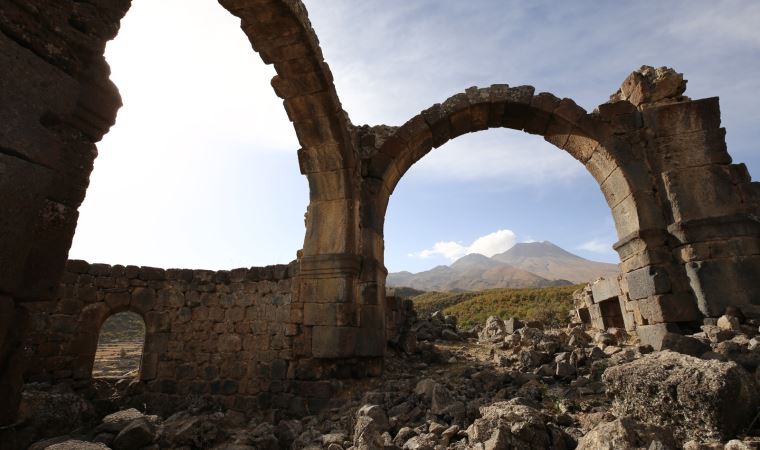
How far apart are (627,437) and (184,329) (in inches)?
264

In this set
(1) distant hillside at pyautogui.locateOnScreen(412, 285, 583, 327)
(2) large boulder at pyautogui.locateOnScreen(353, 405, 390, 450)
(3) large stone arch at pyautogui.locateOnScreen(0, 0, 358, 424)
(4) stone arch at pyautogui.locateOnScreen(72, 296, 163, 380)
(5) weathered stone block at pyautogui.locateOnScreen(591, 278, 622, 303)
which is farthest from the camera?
(1) distant hillside at pyautogui.locateOnScreen(412, 285, 583, 327)

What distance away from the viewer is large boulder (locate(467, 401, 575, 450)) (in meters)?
2.44

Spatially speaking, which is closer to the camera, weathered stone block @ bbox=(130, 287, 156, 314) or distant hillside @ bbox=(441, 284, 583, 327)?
weathered stone block @ bbox=(130, 287, 156, 314)

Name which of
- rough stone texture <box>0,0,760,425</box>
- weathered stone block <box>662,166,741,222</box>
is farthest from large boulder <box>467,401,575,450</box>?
weathered stone block <box>662,166,741,222</box>

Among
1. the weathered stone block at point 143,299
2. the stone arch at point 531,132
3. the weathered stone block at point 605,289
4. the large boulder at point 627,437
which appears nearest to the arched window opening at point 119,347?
the weathered stone block at point 143,299

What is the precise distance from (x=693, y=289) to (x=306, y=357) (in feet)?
16.9

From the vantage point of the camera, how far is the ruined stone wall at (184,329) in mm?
5852

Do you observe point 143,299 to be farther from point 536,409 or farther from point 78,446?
point 536,409

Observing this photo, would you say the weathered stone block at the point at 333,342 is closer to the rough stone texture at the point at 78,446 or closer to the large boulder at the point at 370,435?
the large boulder at the point at 370,435

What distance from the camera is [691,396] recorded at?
2361 mm

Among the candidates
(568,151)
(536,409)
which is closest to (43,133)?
(536,409)

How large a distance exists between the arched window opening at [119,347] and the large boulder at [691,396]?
938 centimetres

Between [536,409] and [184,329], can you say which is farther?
[184,329]

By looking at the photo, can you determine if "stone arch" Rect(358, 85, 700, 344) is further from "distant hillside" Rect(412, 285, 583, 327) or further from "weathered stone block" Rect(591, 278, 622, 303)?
"distant hillside" Rect(412, 285, 583, 327)
